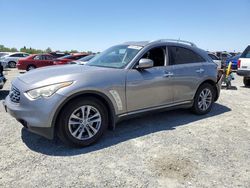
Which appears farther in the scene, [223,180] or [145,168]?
[145,168]

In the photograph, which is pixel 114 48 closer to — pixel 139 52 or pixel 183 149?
pixel 139 52

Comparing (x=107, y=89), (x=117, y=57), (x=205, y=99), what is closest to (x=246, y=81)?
(x=205, y=99)

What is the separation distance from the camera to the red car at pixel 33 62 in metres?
16.2

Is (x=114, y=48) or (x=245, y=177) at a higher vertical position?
(x=114, y=48)

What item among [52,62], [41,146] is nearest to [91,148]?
[41,146]

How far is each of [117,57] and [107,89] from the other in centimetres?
103

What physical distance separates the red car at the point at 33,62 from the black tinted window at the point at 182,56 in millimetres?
12819

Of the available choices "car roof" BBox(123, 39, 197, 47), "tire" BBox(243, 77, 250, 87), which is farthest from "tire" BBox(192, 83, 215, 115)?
"tire" BBox(243, 77, 250, 87)

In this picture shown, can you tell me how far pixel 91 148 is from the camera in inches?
149

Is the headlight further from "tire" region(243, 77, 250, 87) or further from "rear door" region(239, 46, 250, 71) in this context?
"tire" region(243, 77, 250, 87)

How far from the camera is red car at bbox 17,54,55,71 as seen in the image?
16.2 meters

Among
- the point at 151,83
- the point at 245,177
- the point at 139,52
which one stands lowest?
the point at 245,177

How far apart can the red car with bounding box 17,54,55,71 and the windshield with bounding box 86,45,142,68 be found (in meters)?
12.3

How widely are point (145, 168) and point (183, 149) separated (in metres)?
0.90
